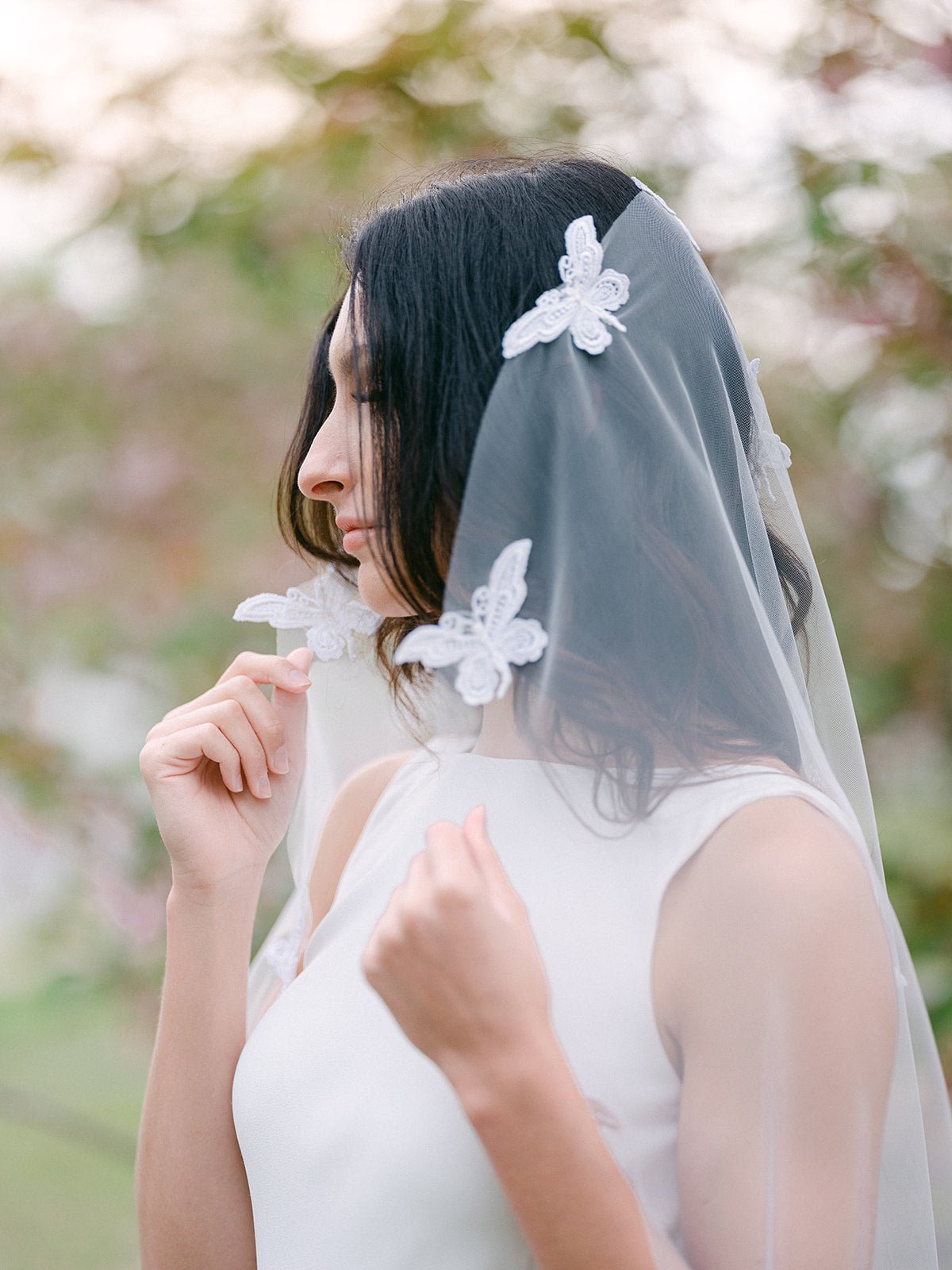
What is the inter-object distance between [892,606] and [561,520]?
49.5 inches

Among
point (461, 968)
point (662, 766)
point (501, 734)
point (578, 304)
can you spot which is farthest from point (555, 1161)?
point (578, 304)

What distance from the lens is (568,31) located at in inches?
77.9

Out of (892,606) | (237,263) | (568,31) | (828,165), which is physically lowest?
(892,606)

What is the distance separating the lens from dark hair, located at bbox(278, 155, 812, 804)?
1.06 m

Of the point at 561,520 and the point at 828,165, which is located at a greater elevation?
the point at 828,165

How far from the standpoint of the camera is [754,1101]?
34.4 inches

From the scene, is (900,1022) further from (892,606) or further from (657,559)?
(892,606)

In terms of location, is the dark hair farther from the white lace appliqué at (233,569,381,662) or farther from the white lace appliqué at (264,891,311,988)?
the white lace appliqué at (264,891,311,988)

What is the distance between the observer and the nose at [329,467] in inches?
44.2

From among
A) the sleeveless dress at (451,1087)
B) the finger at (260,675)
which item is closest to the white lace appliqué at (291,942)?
the sleeveless dress at (451,1087)

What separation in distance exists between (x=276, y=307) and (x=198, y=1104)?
61.4 inches

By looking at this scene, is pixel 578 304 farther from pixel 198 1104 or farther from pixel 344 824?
pixel 198 1104

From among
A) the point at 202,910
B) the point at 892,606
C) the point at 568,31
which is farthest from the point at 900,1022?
the point at 568,31

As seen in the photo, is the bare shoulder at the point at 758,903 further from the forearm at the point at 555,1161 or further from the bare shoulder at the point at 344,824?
the bare shoulder at the point at 344,824
